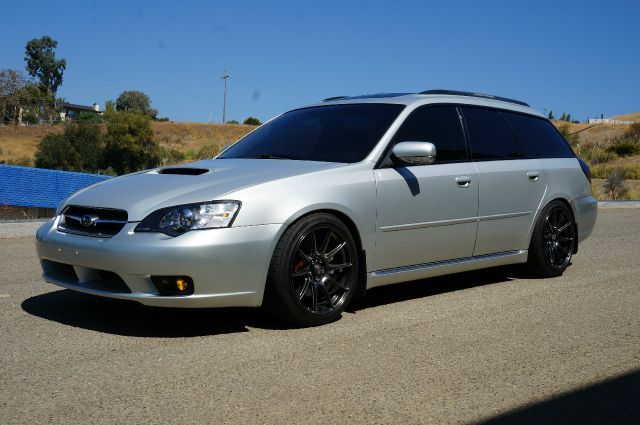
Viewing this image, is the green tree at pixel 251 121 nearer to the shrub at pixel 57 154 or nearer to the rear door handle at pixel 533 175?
the shrub at pixel 57 154

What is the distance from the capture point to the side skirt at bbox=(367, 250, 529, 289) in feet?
18.2

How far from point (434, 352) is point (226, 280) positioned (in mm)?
1304

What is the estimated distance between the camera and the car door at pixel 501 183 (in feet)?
20.9

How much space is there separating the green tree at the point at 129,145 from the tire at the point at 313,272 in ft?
120

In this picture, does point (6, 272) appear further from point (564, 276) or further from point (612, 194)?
point (612, 194)

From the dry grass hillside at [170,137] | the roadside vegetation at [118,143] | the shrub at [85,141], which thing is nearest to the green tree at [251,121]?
the dry grass hillside at [170,137]

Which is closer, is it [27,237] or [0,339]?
[0,339]

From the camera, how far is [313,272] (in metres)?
5.09

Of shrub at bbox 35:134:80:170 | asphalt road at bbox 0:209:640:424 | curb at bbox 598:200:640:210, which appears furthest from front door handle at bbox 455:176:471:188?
shrub at bbox 35:134:80:170

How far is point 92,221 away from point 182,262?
0.76 meters

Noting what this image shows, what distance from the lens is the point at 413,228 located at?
5703 millimetres

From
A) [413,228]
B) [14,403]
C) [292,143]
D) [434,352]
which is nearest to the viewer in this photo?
[14,403]

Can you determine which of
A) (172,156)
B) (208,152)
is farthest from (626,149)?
(172,156)

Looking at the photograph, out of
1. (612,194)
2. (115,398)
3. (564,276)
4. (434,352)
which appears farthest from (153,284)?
(612,194)
